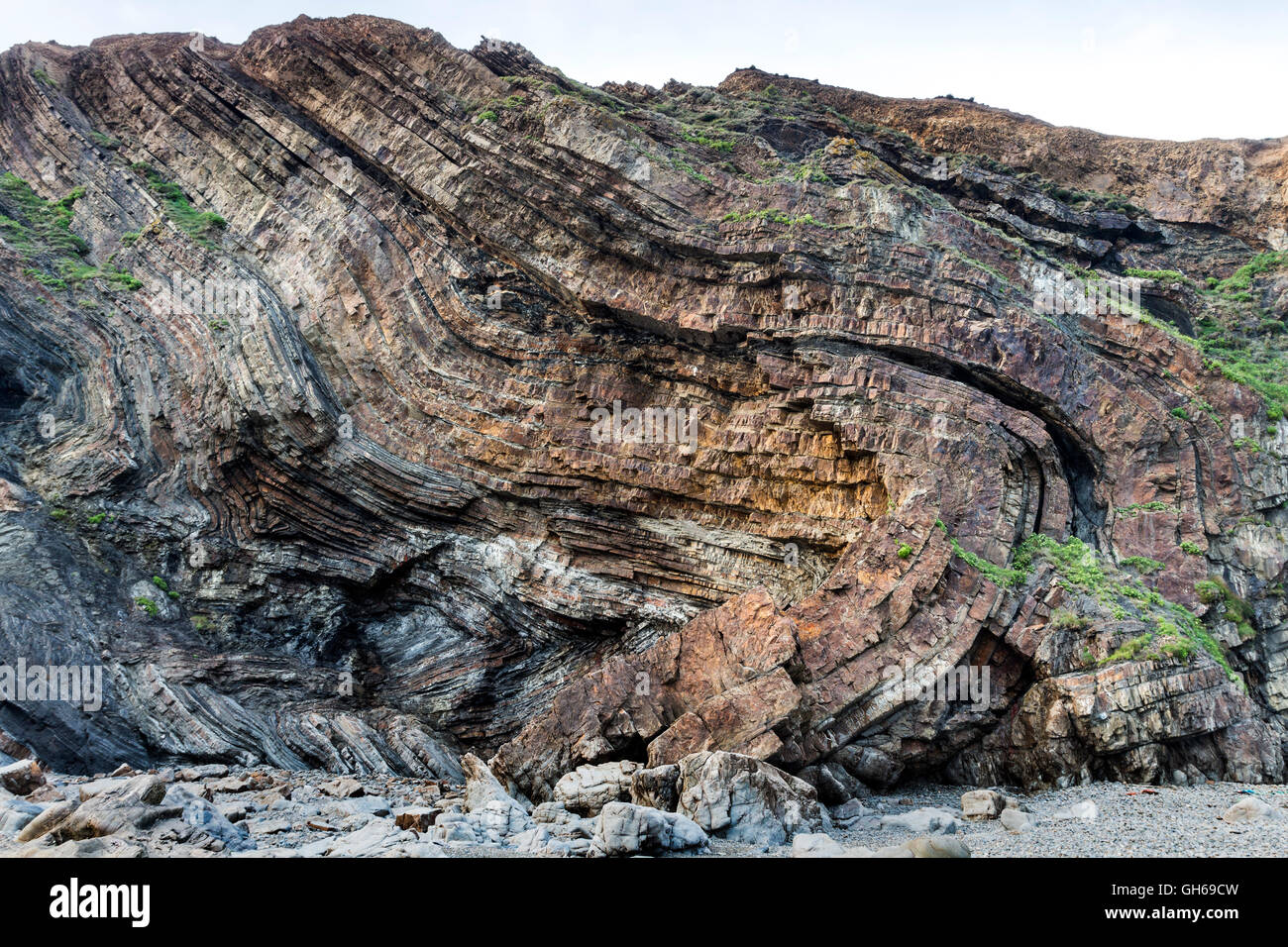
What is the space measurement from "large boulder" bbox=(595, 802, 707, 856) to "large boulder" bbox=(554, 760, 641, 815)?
2.60 m

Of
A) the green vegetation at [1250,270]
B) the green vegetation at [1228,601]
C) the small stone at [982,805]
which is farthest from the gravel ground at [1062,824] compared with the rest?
the green vegetation at [1250,270]

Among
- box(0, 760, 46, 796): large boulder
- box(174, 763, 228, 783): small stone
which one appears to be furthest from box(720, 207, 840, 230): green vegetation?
box(0, 760, 46, 796): large boulder

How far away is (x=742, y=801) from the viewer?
10188mm

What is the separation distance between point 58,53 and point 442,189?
545 inches

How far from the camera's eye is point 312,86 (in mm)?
21266

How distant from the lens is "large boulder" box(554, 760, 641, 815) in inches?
452

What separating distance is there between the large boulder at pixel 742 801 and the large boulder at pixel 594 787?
3.86 ft

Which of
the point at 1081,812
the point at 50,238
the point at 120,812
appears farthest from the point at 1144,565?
the point at 50,238

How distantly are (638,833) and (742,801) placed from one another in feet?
6.73

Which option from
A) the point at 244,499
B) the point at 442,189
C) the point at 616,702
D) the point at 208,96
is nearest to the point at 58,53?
the point at 208,96

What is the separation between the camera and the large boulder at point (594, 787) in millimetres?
11469

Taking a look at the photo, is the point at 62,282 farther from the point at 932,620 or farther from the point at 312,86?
the point at 932,620

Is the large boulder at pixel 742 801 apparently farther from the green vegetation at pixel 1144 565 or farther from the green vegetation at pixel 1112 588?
→ the green vegetation at pixel 1144 565

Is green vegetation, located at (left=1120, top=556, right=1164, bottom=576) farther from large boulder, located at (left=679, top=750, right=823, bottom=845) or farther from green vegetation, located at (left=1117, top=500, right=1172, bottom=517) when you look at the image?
large boulder, located at (left=679, top=750, right=823, bottom=845)
